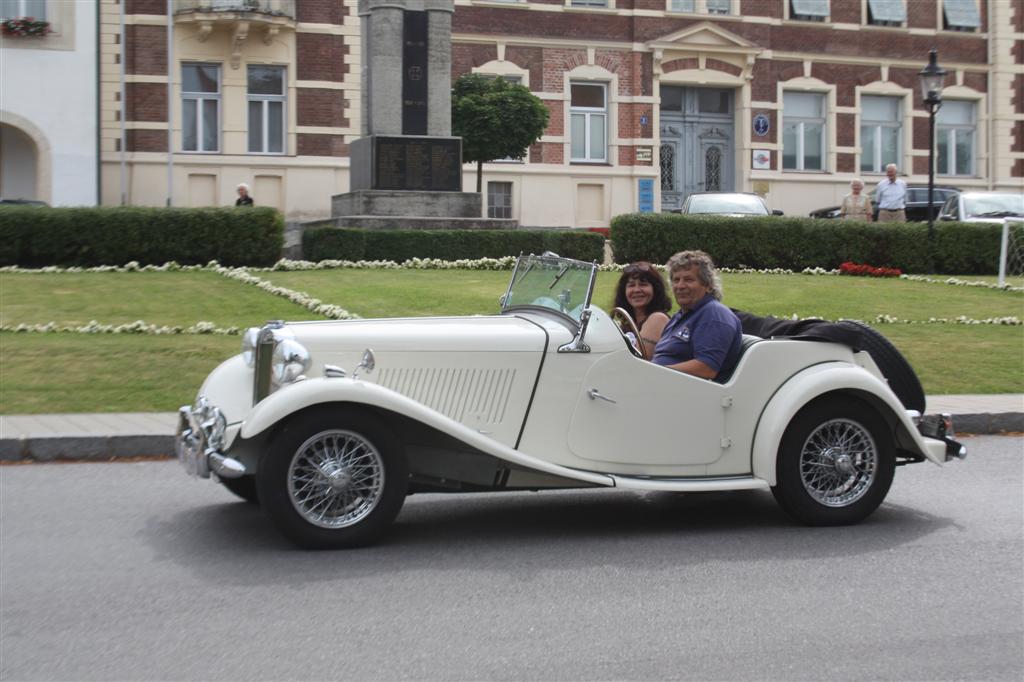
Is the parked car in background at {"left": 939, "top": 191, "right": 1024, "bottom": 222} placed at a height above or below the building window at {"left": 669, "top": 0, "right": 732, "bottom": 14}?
below

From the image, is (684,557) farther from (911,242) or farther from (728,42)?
(728,42)

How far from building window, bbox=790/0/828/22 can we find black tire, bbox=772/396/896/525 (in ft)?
109

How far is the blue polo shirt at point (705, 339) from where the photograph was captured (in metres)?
6.89

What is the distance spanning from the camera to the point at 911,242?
21.7 metres

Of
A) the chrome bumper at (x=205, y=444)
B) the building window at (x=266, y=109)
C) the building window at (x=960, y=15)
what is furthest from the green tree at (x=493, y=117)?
the chrome bumper at (x=205, y=444)

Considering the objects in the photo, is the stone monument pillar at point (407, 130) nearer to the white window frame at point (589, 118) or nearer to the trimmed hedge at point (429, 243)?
the trimmed hedge at point (429, 243)

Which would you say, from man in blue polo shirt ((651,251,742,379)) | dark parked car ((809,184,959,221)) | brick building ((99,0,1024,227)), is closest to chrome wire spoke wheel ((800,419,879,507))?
man in blue polo shirt ((651,251,742,379))

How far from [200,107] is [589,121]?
11.2 meters

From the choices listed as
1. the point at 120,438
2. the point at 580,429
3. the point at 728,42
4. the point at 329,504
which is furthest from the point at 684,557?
the point at 728,42

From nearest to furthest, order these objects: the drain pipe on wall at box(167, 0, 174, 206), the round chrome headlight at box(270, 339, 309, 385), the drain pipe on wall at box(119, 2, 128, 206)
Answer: the round chrome headlight at box(270, 339, 309, 385) → the drain pipe on wall at box(119, 2, 128, 206) → the drain pipe on wall at box(167, 0, 174, 206)

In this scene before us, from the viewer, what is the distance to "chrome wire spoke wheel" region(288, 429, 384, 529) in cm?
606

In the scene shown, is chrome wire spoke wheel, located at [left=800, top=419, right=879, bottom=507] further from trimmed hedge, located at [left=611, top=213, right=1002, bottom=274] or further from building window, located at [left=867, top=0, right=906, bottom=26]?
building window, located at [left=867, top=0, right=906, bottom=26]

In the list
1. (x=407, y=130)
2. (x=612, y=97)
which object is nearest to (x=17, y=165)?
(x=407, y=130)

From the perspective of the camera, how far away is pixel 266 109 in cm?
3250
